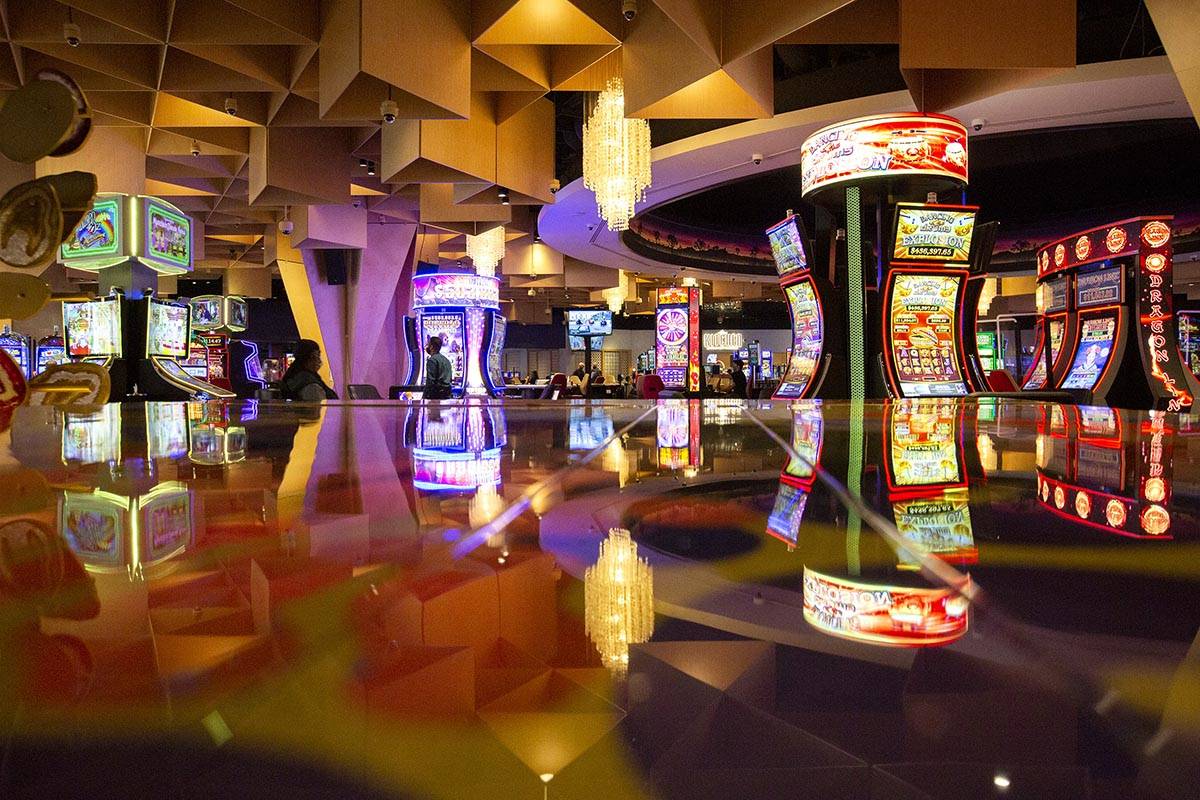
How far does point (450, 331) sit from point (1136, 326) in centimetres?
757

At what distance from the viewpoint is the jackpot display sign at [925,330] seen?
5008 mm

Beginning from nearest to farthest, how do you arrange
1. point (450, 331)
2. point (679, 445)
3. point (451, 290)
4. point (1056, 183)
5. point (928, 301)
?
point (679, 445) → point (928, 301) → point (451, 290) → point (450, 331) → point (1056, 183)

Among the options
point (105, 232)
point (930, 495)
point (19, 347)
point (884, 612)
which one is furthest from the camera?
point (19, 347)

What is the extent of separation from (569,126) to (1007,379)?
5987mm

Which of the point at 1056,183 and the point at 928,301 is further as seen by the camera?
the point at 1056,183

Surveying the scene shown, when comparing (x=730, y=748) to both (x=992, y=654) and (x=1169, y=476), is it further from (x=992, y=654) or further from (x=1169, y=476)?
(x=1169, y=476)

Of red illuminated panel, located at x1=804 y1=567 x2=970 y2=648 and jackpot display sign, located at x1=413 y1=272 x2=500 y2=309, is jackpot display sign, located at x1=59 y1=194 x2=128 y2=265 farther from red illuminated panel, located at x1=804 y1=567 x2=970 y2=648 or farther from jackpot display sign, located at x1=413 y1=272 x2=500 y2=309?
red illuminated panel, located at x1=804 y1=567 x2=970 y2=648

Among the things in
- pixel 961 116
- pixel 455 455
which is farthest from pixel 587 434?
pixel 961 116

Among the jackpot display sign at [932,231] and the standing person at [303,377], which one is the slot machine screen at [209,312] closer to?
the standing person at [303,377]

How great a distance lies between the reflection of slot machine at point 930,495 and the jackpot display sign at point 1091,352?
624cm

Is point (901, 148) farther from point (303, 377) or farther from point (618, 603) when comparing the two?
point (618, 603)

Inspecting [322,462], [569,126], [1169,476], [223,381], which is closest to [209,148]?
[569,126]

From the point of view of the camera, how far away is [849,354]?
5.55 metres

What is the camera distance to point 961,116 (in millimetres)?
6594
